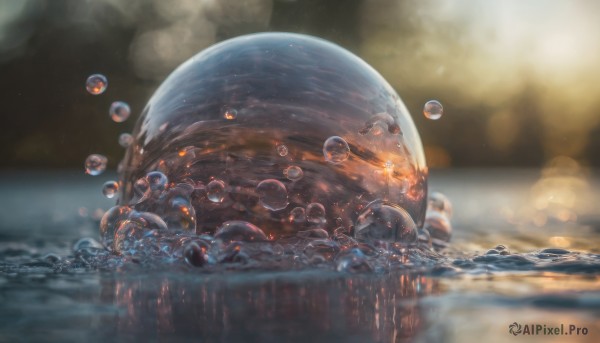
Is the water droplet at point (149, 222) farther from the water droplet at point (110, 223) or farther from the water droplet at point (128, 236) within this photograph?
the water droplet at point (110, 223)

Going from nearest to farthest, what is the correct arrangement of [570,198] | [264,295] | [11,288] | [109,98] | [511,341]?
1. [511,341]
2. [264,295]
3. [11,288]
4. [570,198]
5. [109,98]

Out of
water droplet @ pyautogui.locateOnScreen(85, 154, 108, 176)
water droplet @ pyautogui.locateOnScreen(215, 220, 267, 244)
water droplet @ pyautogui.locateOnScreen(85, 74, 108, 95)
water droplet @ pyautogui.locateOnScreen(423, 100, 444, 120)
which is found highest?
water droplet @ pyautogui.locateOnScreen(85, 74, 108, 95)

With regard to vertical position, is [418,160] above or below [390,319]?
above

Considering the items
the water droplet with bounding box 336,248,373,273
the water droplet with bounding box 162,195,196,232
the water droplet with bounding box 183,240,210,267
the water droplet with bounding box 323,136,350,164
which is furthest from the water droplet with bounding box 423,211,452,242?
the water droplet with bounding box 183,240,210,267

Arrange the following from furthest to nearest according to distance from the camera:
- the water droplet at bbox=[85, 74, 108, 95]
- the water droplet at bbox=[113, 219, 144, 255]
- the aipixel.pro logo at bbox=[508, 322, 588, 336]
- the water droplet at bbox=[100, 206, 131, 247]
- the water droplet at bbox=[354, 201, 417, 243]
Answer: the water droplet at bbox=[85, 74, 108, 95]
the water droplet at bbox=[100, 206, 131, 247]
the water droplet at bbox=[113, 219, 144, 255]
the water droplet at bbox=[354, 201, 417, 243]
the aipixel.pro logo at bbox=[508, 322, 588, 336]

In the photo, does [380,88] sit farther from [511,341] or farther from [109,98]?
[109,98]

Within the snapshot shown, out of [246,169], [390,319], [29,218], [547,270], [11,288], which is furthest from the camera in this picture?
[29,218]

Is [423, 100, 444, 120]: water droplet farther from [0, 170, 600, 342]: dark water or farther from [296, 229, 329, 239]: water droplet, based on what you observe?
[296, 229, 329, 239]: water droplet

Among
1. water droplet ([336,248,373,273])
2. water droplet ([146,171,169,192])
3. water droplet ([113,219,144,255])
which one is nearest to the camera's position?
water droplet ([336,248,373,273])

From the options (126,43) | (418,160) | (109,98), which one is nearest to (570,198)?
(418,160)
